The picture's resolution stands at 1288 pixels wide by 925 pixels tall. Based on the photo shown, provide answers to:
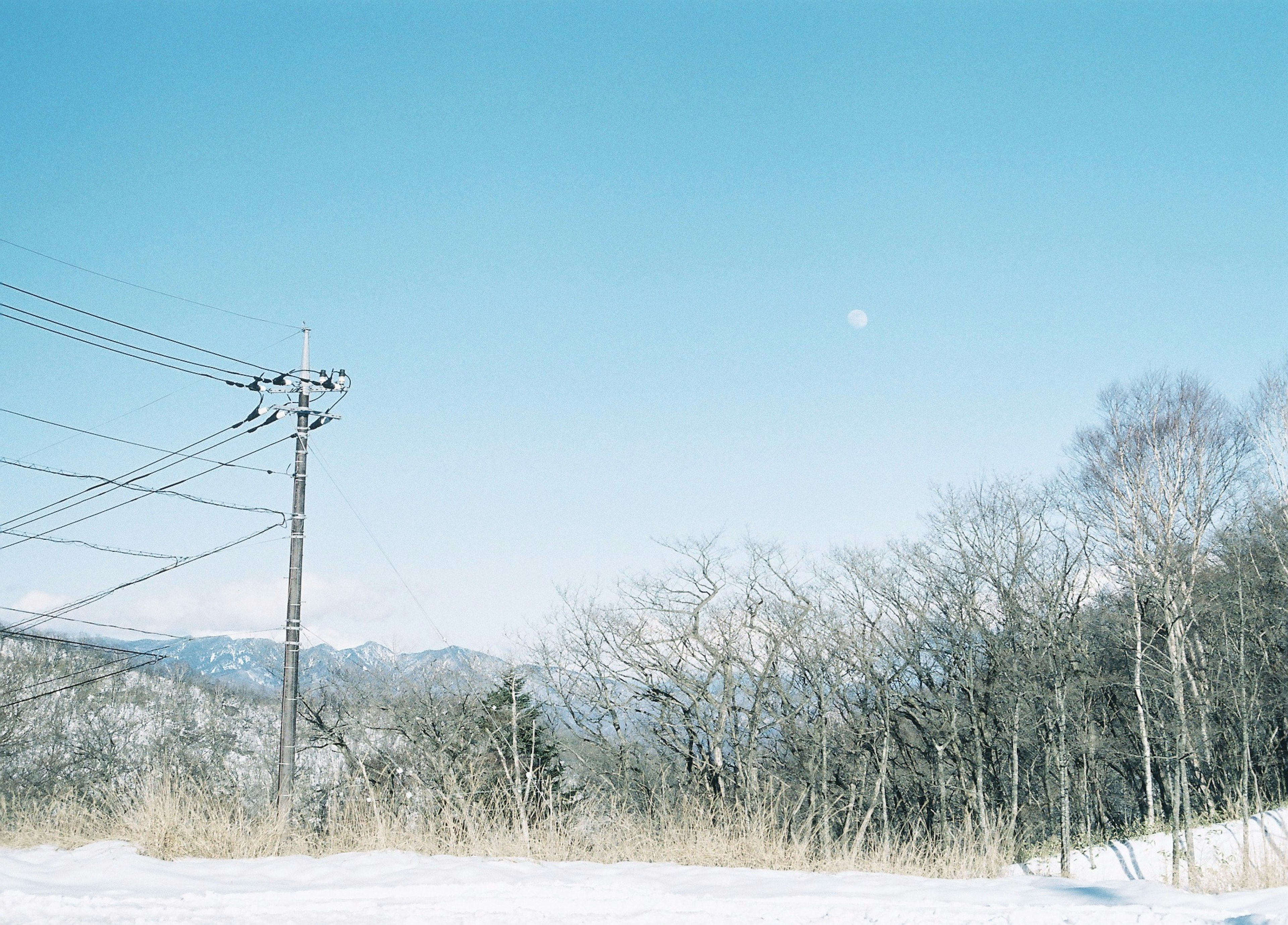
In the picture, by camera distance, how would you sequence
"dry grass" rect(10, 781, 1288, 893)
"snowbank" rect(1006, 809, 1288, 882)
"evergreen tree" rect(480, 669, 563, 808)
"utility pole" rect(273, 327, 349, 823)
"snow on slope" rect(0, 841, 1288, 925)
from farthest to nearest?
"evergreen tree" rect(480, 669, 563, 808) → "snowbank" rect(1006, 809, 1288, 882) → "utility pole" rect(273, 327, 349, 823) → "dry grass" rect(10, 781, 1288, 893) → "snow on slope" rect(0, 841, 1288, 925)

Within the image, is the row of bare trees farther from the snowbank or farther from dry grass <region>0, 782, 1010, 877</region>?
dry grass <region>0, 782, 1010, 877</region>

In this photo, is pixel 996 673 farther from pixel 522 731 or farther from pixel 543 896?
pixel 543 896

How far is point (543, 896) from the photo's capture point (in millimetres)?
5488

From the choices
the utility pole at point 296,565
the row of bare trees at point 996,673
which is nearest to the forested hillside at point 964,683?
the row of bare trees at point 996,673

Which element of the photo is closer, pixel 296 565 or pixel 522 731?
pixel 296 565

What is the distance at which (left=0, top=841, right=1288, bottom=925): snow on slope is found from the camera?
4.82m

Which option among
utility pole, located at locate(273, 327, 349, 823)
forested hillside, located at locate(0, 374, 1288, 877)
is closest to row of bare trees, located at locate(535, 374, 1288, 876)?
forested hillside, located at locate(0, 374, 1288, 877)

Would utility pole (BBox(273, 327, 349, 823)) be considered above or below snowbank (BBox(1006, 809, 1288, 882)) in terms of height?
above

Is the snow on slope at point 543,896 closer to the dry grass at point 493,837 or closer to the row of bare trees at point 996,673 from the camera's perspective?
the dry grass at point 493,837

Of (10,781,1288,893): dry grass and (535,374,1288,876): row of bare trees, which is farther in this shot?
(535,374,1288,876): row of bare trees

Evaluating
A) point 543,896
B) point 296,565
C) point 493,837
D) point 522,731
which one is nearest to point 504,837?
point 493,837

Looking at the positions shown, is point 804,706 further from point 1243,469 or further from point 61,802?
point 61,802

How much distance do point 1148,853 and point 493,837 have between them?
28.6m

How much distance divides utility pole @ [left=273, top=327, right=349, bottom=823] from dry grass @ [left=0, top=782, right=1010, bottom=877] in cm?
325
